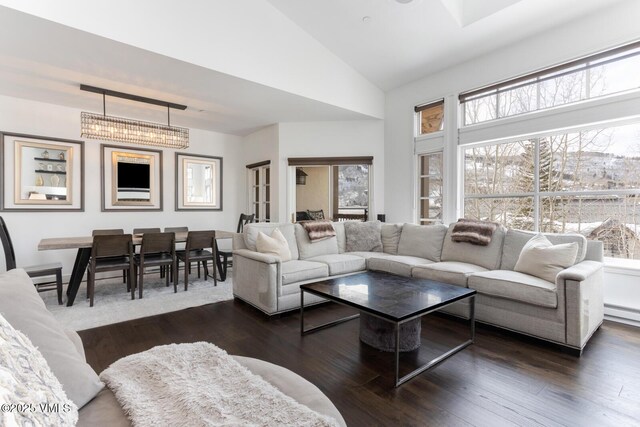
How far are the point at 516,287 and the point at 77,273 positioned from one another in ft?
15.6

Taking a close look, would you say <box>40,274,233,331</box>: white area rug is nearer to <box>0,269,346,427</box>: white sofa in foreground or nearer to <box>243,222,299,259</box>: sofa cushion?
<box>243,222,299,259</box>: sofa cushion

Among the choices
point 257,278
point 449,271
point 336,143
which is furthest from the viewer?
point 336,143

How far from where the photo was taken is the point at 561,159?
11.7 ft

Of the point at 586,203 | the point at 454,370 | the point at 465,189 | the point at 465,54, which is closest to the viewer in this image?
the point at 454,370

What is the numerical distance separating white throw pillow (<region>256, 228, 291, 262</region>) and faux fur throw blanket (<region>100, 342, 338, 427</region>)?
7.50ft

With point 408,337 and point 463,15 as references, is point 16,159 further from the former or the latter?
point 463,15

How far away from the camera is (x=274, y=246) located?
11.9 ft

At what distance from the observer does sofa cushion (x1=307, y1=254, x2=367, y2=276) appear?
370cm

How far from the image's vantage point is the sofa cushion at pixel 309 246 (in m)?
4.10

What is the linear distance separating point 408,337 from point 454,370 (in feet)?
1.27

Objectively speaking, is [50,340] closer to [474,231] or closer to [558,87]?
[474,231]

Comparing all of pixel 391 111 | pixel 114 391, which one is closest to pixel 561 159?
pixel 391 111

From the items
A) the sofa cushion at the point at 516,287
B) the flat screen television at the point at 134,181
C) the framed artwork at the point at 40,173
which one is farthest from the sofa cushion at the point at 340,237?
the framed artwork at the point at 40,173

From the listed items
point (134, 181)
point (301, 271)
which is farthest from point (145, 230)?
point (301, 271)
